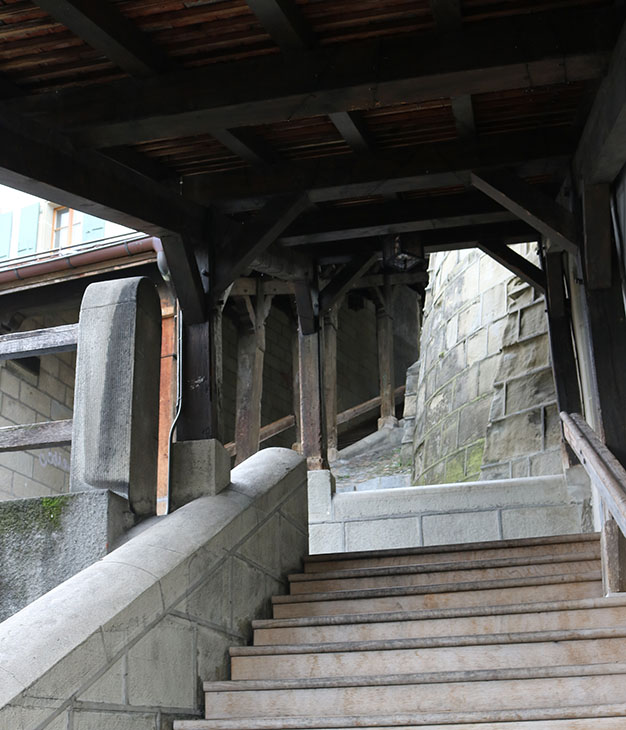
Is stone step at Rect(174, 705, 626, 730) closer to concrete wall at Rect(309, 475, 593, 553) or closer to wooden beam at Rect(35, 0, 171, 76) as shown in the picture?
wooden beam at Rect(35, 0, 171, 76)

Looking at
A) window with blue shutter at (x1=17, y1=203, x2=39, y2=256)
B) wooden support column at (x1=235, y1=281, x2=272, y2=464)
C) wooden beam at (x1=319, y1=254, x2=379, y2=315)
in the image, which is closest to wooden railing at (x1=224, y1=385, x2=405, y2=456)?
wooden support column at (x1=235, y1=281, x2=272, y2=464)

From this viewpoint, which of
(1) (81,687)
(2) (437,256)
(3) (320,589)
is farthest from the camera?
(2) (437,256)

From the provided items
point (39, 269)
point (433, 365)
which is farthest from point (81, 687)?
point (433, 365)

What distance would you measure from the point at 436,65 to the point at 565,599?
7.58 ft

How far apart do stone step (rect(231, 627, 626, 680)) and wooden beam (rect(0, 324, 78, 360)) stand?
1.62 m

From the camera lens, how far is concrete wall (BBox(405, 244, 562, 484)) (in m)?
8.30

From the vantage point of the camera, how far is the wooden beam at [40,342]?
440cm

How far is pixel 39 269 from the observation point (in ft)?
31.2

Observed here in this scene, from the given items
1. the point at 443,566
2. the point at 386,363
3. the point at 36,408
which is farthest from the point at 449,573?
the point at 386,363

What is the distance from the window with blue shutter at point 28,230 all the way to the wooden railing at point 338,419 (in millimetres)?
3170

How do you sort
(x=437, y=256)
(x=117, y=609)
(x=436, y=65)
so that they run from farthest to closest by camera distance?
(x=437, y=256) < (x=436, y=65) < (x=117, y=609)

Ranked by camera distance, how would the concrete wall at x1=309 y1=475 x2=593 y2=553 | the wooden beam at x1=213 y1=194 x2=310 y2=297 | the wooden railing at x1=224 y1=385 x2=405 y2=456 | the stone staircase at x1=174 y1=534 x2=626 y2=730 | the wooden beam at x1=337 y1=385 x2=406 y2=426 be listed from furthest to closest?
the wooden beam at x1=337 y1=385 x2=406 y2=426, the wooden railing at x1=224 y1=385 x2=405 y2=456, the concrete wall at x1=309 y1=475 x2=593 y2=553, the wooden beam at x1=213 y1=194 x2=310 y2=297, the stone staircase at x1=174 y1=534 x2=626 y2=730

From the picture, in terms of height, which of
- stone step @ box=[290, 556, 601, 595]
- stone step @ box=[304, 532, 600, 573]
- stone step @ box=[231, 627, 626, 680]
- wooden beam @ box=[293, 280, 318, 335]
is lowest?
stone step @ box=[231, 627, 626, 680]

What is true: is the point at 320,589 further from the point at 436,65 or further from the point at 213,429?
the point at 436,65
